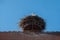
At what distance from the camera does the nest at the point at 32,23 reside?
6.62 ft

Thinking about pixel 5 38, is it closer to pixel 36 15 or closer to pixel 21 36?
pixel 21 36

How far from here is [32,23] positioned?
202 centimetres

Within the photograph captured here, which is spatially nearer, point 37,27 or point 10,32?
point 10,32

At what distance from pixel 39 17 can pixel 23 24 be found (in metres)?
0.26

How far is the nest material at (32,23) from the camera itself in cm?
202

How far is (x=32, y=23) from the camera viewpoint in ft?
6.61

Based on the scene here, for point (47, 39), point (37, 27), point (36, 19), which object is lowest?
point (47, 39)

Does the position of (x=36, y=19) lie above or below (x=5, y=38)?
above

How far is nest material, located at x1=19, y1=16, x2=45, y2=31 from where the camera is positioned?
2020 millimetres

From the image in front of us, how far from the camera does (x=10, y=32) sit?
62.4 inches

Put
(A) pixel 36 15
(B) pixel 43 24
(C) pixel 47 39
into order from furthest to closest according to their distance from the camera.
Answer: (A) pixel 36 15 < (B) pixel 43 24 < (C) pixel 47 39

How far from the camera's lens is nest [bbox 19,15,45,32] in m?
2.02

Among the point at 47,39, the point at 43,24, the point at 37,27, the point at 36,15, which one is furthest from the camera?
the point at 36,15

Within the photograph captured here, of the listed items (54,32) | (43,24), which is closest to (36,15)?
(43,24)
